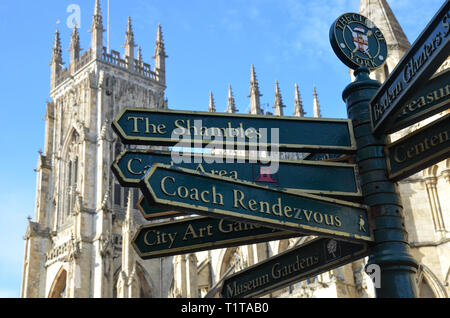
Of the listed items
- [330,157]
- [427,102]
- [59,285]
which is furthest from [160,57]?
[427,102]

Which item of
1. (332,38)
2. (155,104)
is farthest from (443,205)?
(155,104)

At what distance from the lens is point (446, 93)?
3.78m

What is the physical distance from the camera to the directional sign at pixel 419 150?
3.62m

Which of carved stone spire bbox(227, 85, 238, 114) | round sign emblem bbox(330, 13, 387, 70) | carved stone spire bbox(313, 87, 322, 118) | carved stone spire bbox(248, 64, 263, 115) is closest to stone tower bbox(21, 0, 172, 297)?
carved stone spire bbox(227, 85, 238, 114)

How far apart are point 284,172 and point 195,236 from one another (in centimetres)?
73

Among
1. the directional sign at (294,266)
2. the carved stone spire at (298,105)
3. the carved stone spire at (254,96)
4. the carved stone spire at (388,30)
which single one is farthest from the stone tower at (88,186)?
the directional sign at (294,266)

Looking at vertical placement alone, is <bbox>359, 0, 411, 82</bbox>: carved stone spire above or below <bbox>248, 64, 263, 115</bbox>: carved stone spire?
below

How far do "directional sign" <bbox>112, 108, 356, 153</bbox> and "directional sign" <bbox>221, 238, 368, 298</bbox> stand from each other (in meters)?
0.62

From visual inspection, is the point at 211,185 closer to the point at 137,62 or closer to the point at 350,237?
the point at 350,237

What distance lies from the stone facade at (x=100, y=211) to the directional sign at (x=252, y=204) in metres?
18.8

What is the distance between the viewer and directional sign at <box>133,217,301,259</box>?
404 centimetres

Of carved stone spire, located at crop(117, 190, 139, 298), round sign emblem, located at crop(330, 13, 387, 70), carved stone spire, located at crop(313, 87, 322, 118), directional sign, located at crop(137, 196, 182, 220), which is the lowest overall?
directional sign, located at crop(137, 196, 182, 220)

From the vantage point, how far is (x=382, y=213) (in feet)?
12.2

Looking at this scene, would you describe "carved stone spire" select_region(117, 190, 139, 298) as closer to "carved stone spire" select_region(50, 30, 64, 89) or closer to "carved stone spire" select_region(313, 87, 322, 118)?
"carved stone spire" select_region(313, 87, 322, 118)
